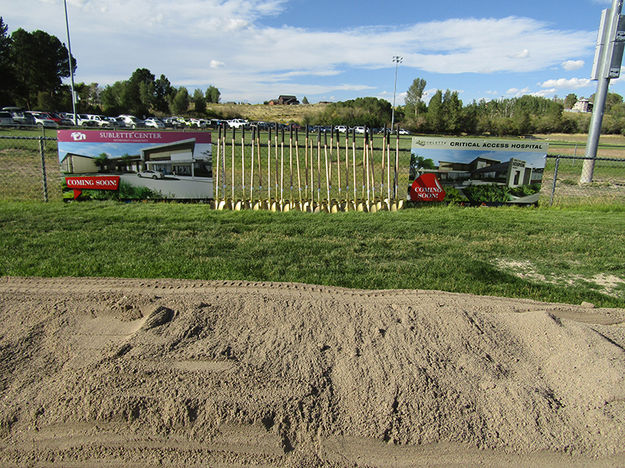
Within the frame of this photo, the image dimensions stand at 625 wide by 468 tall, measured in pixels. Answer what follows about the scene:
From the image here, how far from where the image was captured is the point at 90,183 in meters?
10.8

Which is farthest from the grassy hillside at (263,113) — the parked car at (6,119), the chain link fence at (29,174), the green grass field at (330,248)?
the green grass field at (330,248)

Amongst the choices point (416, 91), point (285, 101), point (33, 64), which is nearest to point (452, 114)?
point (416, 91)

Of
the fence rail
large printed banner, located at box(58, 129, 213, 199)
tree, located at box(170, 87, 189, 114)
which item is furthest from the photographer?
tree, located at box(170, 87, 189, 114)

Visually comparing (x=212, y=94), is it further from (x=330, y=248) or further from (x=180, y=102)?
(x=330, y=248)

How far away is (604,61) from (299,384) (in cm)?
1898

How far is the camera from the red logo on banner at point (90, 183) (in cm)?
1075

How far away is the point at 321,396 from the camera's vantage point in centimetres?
353

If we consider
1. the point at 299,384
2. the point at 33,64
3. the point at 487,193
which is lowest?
the point at 299,384

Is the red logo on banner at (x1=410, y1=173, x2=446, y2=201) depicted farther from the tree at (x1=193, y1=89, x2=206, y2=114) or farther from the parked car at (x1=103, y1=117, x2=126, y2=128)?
the tree at (x1=193, y1=89, x2=206, y2=114)

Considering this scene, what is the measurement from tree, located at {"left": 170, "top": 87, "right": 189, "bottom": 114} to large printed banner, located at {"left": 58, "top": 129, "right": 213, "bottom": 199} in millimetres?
72344

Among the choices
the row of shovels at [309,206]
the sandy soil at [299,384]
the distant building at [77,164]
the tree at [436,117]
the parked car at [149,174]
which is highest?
the tree at [436,117]

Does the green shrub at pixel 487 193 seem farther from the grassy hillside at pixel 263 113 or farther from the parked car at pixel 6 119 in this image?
the grassy hillside at pixel 263 113

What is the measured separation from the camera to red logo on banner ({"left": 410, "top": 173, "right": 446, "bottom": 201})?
1190cm

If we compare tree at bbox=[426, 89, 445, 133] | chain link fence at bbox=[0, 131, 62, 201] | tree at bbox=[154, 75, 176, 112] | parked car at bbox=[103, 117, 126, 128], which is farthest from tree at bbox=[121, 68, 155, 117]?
chain link fence at bbox=[0, 131, 62, 201]
